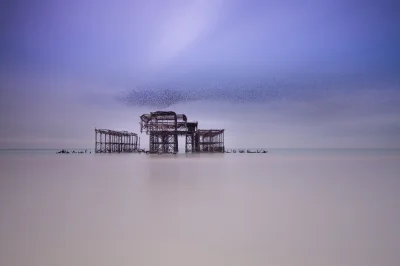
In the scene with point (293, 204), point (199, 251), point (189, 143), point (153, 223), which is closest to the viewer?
point (199, 251)

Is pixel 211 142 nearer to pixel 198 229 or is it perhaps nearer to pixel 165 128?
pixel 165 128

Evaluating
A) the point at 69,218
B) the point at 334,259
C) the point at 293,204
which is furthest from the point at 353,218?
the point at 69,218

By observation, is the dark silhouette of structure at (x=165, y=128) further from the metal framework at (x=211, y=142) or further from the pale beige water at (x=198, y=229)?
the pale beige water at (x=198, y=229)

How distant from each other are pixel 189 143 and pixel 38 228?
59.3 metres

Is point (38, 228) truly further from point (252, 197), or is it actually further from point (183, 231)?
point (252, 197)

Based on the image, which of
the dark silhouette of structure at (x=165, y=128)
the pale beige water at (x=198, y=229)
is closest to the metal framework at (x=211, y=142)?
the dark silhouette of structure at (x=165, y=128)

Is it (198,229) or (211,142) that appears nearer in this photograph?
(198,229)

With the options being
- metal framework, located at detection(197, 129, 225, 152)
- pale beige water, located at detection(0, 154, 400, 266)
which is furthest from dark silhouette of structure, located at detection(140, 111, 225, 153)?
pale beige water, located at detection(0, 154, 400, 266)

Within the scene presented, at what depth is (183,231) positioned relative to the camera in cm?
563

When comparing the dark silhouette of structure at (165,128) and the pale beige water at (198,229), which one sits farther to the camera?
the dark silhouette of structure at (165,128)

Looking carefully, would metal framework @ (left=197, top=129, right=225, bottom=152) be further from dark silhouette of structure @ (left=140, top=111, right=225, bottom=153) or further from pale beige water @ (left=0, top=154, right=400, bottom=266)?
pale beige water @ (left=0, top=154, right=400, bottom=266)

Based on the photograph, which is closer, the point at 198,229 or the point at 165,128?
the point at 198,229

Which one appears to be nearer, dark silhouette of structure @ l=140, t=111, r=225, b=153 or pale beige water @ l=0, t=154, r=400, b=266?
pale beige water @ l=0, t=154, r=400, b=266

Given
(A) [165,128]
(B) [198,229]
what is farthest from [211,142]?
(B) [198,229]
